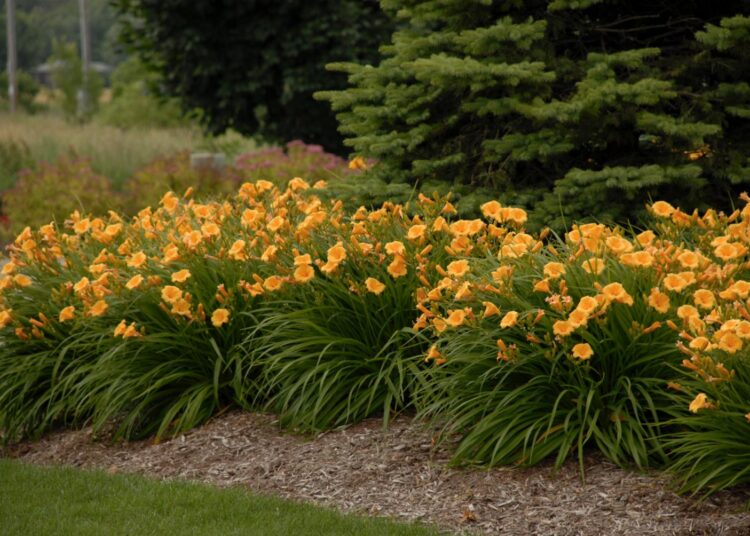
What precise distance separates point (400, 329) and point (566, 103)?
5.60 feet

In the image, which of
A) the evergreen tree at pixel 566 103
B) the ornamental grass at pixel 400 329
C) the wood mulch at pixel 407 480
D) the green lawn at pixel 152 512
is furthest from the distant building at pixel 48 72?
the green lawn at pixel 152 512

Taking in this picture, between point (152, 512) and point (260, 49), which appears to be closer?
point (152, 512)

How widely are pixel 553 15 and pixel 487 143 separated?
1.05 metres

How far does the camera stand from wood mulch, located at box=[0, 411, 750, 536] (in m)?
3.88

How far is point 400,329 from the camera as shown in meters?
5.10

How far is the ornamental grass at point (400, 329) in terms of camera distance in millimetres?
4191

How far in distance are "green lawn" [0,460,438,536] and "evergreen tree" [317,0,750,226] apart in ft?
8.30

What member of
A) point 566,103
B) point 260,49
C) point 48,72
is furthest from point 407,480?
point 48,72

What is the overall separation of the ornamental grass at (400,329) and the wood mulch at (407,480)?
99 mm

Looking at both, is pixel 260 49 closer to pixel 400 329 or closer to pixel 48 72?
pixel 400 329

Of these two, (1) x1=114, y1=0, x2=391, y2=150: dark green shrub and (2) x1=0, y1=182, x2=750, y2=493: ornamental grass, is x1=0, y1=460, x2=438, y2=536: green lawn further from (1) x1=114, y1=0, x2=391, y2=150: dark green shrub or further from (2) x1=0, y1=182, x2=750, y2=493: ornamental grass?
(1) x1=114, y1=0, x2=391, y2=150: dark green shrub

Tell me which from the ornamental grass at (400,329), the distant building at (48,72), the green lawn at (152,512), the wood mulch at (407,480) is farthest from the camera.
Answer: the distant building at (48,72)

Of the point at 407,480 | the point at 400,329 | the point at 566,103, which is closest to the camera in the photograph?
the point at 407,480

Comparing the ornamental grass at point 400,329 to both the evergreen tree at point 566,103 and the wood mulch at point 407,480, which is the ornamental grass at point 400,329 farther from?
the evergreen tree at point 566,103
